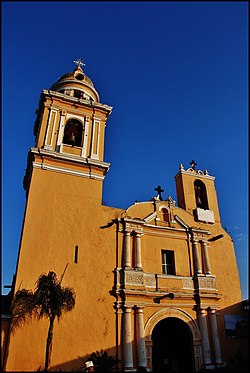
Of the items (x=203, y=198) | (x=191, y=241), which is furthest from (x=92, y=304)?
(x=203, y=198)

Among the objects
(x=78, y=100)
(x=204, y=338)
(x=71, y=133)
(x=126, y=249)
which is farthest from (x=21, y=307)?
(x=78, y=100)

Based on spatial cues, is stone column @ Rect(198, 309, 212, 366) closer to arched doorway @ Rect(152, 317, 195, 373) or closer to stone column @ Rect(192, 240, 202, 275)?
arched doorway @ Rect(152, 317, 195, 373)

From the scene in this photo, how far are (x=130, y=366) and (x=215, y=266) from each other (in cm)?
603

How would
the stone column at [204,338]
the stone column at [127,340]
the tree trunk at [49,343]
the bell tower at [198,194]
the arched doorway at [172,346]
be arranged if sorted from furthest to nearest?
the bell tower at [198,194] < the arched doorway at [172,346] < the stone column at [204,338] < the stone column at [127,340] < the tree trunk at [49,343]

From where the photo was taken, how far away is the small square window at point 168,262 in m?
14.1

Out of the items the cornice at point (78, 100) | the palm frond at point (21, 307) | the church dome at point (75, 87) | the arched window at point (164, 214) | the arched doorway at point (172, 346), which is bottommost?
the arched doorway at point (172, 346)

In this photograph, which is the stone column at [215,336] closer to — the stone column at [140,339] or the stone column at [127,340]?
the stone column at [140,339]

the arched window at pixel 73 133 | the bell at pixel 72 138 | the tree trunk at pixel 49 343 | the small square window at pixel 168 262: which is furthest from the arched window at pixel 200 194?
the tree trunk at pixel 49 343

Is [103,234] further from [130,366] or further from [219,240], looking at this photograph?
[219,240]

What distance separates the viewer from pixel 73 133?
15.6m

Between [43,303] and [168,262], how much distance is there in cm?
613

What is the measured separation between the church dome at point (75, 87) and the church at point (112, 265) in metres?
0.91

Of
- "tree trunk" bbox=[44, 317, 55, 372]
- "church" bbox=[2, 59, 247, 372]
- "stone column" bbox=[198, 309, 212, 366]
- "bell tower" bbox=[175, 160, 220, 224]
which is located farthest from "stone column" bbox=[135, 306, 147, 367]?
"bell tower" bbox=[175, 160, 220, 224]

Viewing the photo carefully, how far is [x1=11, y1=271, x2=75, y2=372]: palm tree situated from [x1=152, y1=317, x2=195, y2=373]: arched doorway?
4.46 m
